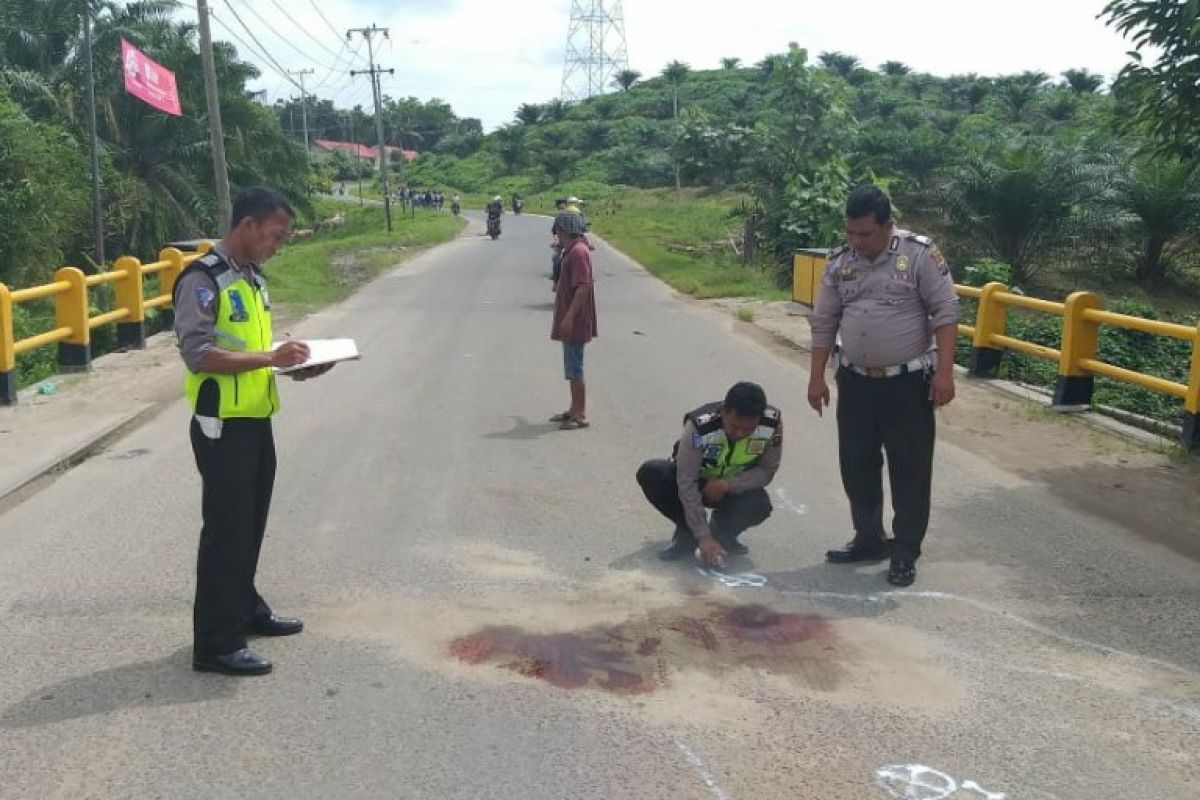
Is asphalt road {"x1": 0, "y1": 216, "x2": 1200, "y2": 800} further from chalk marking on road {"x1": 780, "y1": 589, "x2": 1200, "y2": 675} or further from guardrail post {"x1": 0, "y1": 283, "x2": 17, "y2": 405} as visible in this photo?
guardrail post {"x1": 0, "y1": 283, "x2": 17, "y2": 405}

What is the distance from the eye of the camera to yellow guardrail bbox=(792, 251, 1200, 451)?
7609 millimetres

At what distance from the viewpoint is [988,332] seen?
1060 centimetres

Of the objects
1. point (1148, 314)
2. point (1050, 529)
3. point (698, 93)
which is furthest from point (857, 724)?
point (698, 93)

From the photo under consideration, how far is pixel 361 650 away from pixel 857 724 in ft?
6.01

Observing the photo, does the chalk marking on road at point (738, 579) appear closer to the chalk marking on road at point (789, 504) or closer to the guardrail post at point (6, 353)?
the chalk marking on road at point (789, 504)

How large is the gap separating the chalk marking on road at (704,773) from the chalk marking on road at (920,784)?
1.53 ft

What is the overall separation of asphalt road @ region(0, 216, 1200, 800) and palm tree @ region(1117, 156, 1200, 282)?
64.7 feet

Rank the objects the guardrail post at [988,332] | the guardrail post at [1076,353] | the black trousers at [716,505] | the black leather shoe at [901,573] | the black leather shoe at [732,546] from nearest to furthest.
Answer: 1. the black leather shoe at [901,573]
2. the black trousers at [716,505]
3. the black leather shoe at [732,546]
4. the guardrail post at [1076,353]
5. the guardrail post at [988,332]

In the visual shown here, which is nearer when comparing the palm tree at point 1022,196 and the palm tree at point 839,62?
the palm tree at point 1022,196

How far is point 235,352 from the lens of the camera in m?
3.79

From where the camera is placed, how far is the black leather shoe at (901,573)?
498cm

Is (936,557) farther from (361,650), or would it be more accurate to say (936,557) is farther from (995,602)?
(361,650)

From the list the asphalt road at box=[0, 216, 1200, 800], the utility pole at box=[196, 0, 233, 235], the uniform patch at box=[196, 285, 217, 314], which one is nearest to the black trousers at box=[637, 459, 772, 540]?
the asphalt road at box=[0, 216, 1200, 800]

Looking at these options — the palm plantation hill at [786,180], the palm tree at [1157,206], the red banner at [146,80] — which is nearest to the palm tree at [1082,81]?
the palm plantation hill at [786,180]
